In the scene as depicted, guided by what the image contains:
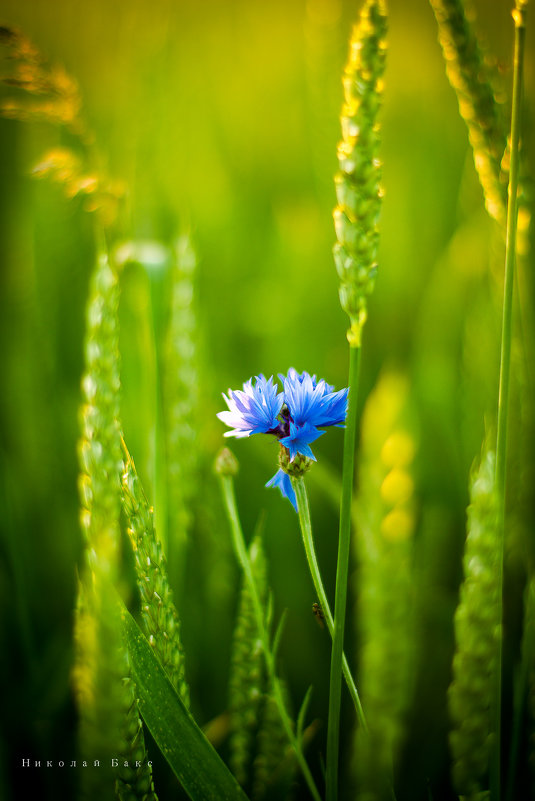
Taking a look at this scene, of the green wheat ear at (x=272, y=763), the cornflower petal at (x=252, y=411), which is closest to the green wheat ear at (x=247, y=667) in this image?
the green wheat ear at (x=272, y=763)

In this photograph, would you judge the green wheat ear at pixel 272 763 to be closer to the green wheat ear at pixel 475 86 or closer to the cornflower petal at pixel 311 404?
the cornflower petal at pixel 311 404

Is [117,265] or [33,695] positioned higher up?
[117,265]

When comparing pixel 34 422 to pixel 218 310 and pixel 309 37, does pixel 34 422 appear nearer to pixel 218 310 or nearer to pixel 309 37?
pixel 218 310

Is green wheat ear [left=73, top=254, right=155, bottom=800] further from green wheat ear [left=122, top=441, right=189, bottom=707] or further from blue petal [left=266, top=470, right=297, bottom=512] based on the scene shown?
blue petal [left=266, top=470, right=297, bottom=512]

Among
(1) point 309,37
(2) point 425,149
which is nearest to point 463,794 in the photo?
(1) point 309,37

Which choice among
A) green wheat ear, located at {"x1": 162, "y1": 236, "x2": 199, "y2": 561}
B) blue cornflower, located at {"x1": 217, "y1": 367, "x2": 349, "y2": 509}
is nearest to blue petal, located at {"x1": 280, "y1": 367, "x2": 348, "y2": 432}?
blue cornflower, located at {"x1": 217, "y1": 367, "x2": 349, "y2": 509}

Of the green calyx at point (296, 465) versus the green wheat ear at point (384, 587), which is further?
the green calyx at point (296, 465)

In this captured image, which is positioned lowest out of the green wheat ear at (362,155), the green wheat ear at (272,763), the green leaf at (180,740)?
the green wheat ear at (272,763)
